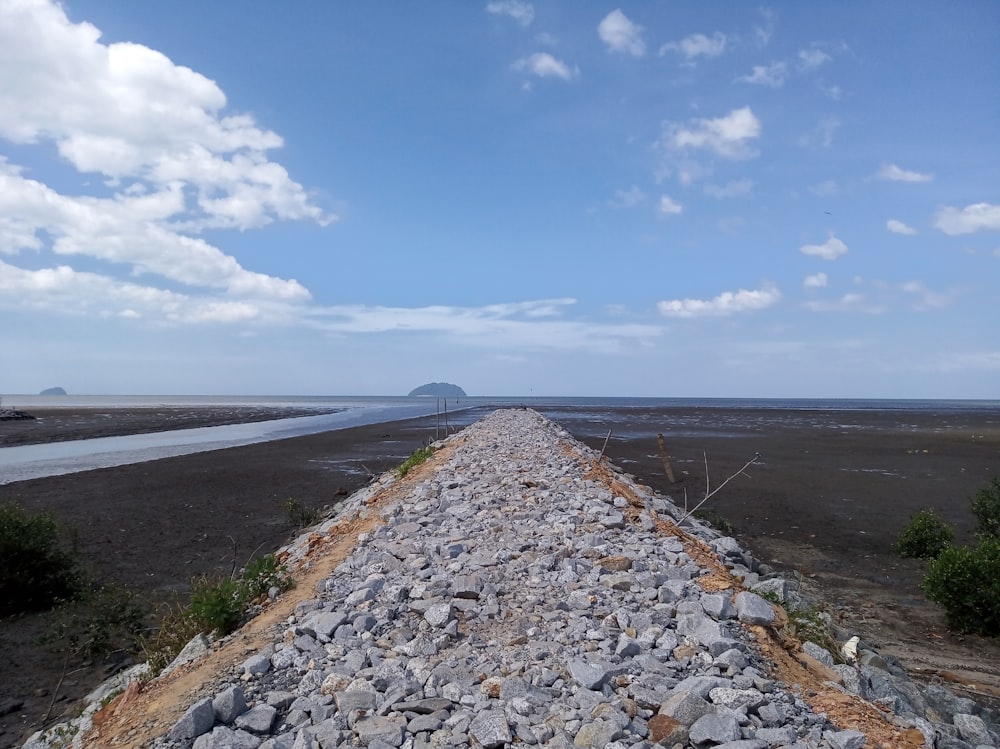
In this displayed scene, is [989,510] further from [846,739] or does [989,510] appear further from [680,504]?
[846,739]

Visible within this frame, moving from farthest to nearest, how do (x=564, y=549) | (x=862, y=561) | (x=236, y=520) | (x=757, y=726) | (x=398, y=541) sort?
(x=236, y=520) < (x=862, y=561) < (x=398, y=541) < (x=564, y=549) < (x=757, y=726)

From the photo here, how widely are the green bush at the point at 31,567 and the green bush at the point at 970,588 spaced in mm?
12413

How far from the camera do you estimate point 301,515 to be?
51.1 feet

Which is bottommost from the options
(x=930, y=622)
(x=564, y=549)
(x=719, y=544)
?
(x=930, y=622)

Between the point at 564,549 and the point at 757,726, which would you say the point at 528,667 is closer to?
the point at 757,726

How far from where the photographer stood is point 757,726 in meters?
3.81

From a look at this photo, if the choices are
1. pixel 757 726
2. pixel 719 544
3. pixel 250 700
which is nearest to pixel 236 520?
pixel 719 544

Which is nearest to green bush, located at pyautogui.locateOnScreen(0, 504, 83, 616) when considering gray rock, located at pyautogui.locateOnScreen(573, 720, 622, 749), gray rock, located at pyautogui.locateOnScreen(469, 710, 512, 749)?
gray rock, located at pyautogui.locateOnScreen(469, 710, 512, 749)

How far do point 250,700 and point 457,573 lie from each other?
7.96 feet

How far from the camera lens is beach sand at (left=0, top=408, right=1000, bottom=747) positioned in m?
8.37

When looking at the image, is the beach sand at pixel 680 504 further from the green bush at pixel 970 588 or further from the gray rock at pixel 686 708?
the gray rock at pixel 686 708

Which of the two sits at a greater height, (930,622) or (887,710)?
(887,710)

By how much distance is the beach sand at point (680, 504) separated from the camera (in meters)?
8.37

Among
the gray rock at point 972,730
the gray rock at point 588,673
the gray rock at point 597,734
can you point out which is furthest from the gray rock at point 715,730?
the gray rock at point 972,730
